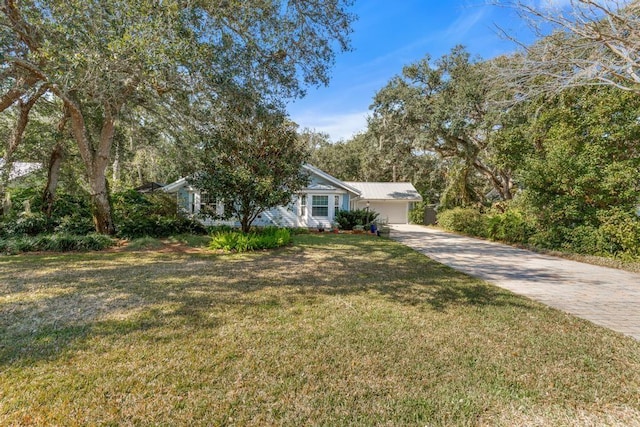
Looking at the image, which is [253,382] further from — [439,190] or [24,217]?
[439,190]

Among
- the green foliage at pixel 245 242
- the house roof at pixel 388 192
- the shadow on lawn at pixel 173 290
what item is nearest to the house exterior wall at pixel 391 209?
the house roof at pixel 388 192

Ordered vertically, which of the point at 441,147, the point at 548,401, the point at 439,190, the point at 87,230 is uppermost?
the point at 441,147

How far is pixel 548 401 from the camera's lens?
244 cm

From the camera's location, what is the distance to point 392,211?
27.5 m

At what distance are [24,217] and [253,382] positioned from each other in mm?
12496

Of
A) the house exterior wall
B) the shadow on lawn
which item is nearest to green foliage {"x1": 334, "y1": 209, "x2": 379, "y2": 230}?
the shadow on lawn

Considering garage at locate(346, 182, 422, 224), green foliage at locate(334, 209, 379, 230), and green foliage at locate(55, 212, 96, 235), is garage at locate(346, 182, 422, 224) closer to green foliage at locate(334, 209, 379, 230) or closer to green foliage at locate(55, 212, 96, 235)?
green foliage at locate(334, 209, 379, 230)

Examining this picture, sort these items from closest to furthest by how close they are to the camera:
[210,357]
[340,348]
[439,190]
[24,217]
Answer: [210,357] → [340,348] → [24,217] → [439,190]

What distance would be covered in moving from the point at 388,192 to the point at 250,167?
19000mm

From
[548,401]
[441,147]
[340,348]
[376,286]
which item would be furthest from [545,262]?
[441,147]

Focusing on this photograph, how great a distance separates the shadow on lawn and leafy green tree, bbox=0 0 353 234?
375cm

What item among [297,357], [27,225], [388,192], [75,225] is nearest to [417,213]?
[388,192]

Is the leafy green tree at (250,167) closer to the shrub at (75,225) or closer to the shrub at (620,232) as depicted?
the shrub at (75,225)

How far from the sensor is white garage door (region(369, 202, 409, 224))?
27.2 meters
